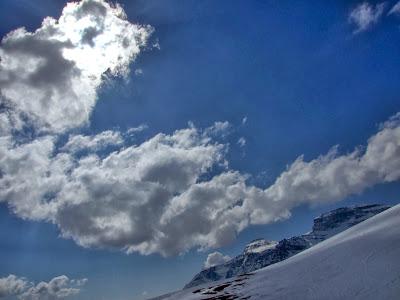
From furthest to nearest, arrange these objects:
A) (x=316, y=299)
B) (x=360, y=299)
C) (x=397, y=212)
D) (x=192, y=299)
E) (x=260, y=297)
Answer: (x=192, y=299)
(x=397, y=212)
(x=260, y=297)
(x=316, y=299)
(x=360, y=299)

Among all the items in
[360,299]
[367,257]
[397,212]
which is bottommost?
[360,299]

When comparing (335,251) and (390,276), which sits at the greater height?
(335,251)

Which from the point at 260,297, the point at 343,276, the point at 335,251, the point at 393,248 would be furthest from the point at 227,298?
the point at 393,248

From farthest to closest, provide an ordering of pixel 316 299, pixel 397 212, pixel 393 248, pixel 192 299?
1. pixel 192 299
2. pixel 397 212
3. pixel 393 248
4. pixel 316 299

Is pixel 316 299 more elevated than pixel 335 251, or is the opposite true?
pixel 335 251

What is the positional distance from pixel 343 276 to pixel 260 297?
7509 mm

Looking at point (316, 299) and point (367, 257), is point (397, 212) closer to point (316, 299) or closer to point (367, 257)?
point (367, 257)

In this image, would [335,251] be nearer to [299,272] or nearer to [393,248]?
[299,272]

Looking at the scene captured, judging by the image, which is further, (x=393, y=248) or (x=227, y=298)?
(x=227, y=298)

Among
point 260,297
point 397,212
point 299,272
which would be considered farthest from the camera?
point 397,212

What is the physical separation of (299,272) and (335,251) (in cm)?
379

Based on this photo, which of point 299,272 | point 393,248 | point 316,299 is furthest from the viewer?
point 299,272

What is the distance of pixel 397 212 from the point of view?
3666cm

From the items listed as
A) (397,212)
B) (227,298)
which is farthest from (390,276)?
(227,298)
